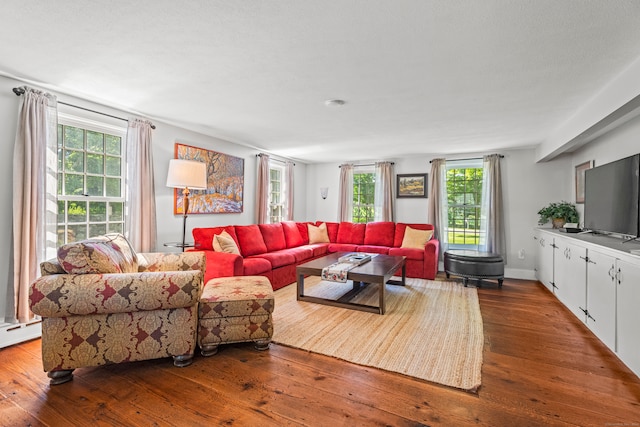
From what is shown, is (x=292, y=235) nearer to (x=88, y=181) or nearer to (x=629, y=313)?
(x=88, y=181)

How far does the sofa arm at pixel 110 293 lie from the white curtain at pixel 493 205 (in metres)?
4.95

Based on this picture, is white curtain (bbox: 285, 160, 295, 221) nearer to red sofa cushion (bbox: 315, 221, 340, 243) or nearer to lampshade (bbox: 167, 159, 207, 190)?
red sofa cushion (bbox: 315, 221, 340, 243)

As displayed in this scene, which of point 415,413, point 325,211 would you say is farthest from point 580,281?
point 325,211

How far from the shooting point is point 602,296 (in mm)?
2473

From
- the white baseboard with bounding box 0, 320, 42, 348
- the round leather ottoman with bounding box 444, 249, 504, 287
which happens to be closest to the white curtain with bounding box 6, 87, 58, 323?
the white baseboard with bounding box 0, 320, 42, 348

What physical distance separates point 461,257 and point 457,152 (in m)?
2.09

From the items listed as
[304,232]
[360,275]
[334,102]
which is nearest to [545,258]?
[360,275]

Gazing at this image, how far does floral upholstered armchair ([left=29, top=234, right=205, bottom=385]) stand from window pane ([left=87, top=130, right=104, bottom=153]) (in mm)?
1510

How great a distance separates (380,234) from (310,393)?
159 inches

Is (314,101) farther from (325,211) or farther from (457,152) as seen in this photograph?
(325,211)

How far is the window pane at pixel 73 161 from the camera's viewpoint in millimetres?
2933

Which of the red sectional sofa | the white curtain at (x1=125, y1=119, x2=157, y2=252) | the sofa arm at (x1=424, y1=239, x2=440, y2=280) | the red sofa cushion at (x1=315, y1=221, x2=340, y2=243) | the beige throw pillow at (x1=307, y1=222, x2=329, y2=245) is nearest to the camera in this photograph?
the white curtain at (x1=125, y1=119, x2=157, y2=252)

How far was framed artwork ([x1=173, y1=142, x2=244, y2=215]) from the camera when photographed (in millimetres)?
4018

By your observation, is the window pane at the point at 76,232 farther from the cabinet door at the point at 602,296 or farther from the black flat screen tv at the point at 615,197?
the black flat screen tv at the point at 615,197
